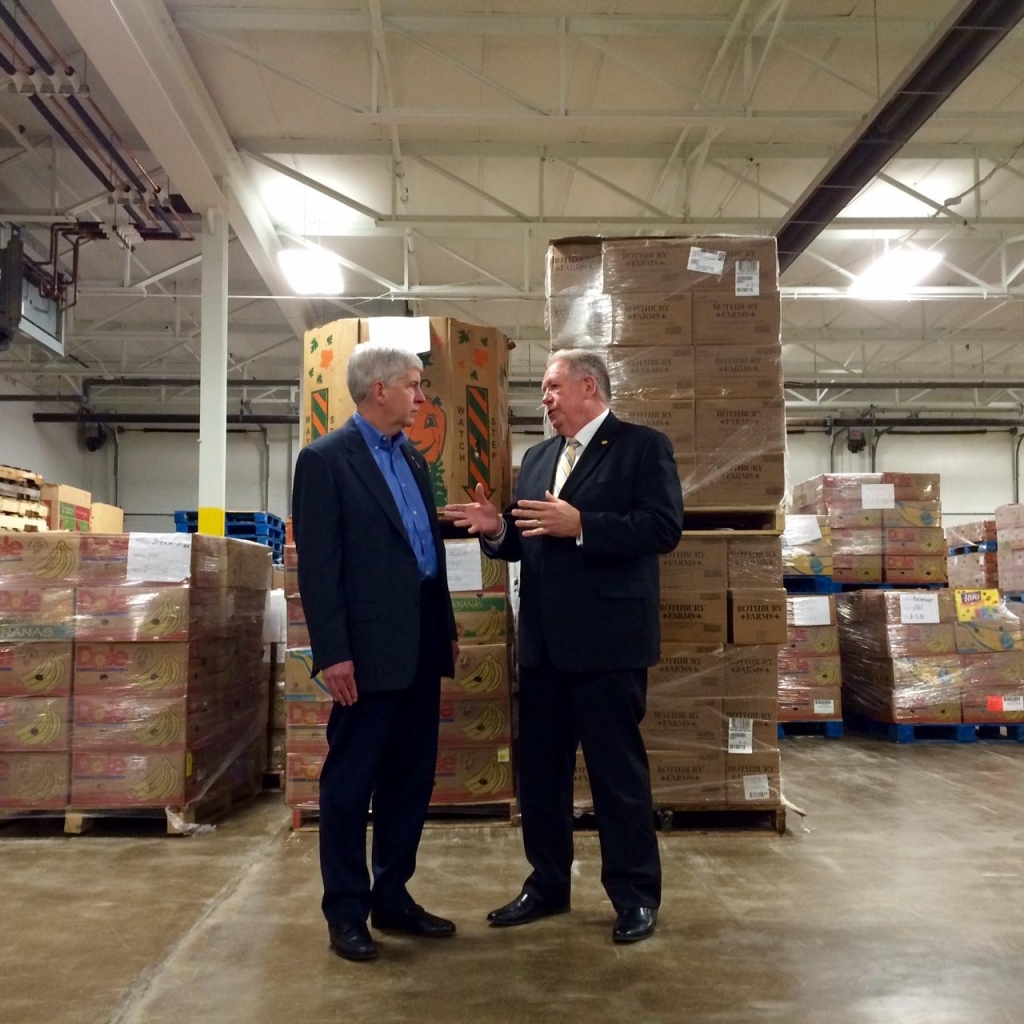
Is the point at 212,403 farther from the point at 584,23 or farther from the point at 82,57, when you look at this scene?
the point at 584,23

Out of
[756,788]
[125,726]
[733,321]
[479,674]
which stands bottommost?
[756,788]

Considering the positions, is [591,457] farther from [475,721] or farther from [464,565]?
[475,721]

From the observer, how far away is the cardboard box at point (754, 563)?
161 inches

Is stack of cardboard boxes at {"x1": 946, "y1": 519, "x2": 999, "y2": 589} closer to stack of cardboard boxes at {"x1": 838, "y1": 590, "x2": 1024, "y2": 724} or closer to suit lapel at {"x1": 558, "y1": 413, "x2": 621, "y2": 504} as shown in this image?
stack of cardboard boxes at {"x1": 838, "y1": 590, "x2": 1024, "y2": 724}

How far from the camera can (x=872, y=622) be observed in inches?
289

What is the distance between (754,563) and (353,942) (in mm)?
2417

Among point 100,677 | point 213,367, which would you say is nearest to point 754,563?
point 100,677

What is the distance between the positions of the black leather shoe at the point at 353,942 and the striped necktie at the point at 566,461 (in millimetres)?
1472

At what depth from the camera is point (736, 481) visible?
4.03 meters

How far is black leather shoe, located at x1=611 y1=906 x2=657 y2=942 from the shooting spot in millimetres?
2674

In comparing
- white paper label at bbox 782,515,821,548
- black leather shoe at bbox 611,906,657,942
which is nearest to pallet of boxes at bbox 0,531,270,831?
black leather shoe at bbox 611,906,657,942

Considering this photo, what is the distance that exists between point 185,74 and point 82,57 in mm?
908

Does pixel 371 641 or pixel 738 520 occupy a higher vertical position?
pixel 738 520

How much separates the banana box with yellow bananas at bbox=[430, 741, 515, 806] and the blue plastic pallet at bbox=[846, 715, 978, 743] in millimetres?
4164
